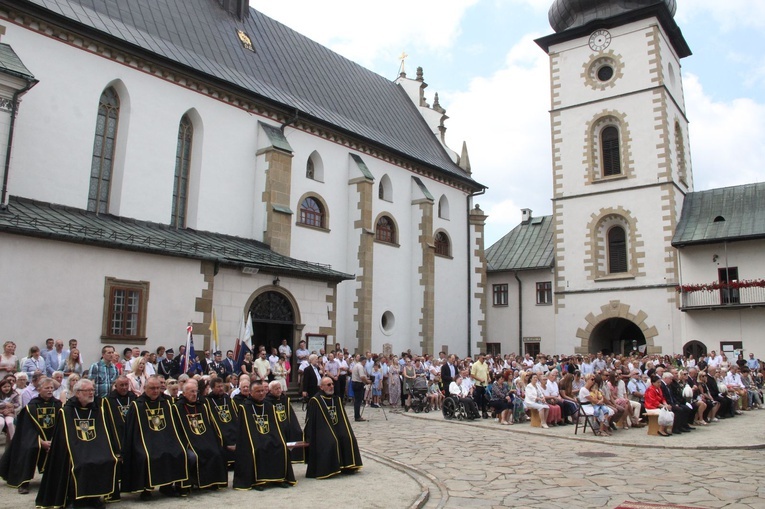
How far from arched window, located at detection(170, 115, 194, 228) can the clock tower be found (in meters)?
17.6

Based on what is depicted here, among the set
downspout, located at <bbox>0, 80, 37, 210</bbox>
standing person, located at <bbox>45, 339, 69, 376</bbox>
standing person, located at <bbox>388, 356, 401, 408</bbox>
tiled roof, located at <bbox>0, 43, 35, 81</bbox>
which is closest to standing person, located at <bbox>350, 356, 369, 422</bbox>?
standing person, located at <bbox>388, 356, 401, 408</bbox>

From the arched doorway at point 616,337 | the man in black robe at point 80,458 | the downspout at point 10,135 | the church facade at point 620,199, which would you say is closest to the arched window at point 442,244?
the church facade at point 620,199

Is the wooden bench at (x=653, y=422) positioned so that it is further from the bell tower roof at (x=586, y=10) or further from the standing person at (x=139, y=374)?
the bell tower roof at (x=586, y=10)

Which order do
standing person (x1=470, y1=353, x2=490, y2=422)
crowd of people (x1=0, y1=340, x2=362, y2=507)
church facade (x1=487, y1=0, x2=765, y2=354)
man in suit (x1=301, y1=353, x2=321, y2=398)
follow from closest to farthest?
crowd of people (x1=0, y1=340, x2=362, y2=507)
man in suit (x1=301, y1=353, x2=321, y2=398)
standing person (x1=470, y1=353, x2=490, y2=422)
church facade (x1=487, y1=0, x2=765, y2=354)

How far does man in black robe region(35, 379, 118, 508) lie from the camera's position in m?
7.39

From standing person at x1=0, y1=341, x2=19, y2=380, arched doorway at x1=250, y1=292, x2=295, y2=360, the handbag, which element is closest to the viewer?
standing person at x1=0, y1=341, x2=19, y2=380

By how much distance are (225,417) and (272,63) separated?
1987 cm

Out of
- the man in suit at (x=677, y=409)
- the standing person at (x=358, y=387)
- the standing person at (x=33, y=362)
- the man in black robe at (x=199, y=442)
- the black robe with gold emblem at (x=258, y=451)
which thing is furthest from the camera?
the standing person at (x=358, y=387)

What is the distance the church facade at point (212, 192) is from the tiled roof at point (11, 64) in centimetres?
7

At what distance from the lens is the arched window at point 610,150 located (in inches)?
1210

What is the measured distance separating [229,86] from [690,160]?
22796 millimetres

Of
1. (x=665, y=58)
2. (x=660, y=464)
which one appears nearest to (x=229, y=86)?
(x=660, y=464)

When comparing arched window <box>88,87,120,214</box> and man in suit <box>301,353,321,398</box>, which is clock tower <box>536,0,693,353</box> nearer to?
man in suit <box>301,353,321,398</box>

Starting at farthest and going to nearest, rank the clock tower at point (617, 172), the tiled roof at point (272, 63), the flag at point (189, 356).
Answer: the clock tower at point (617, 172), the tiled roof at point (272, 63), the flag at point (189, 356)
